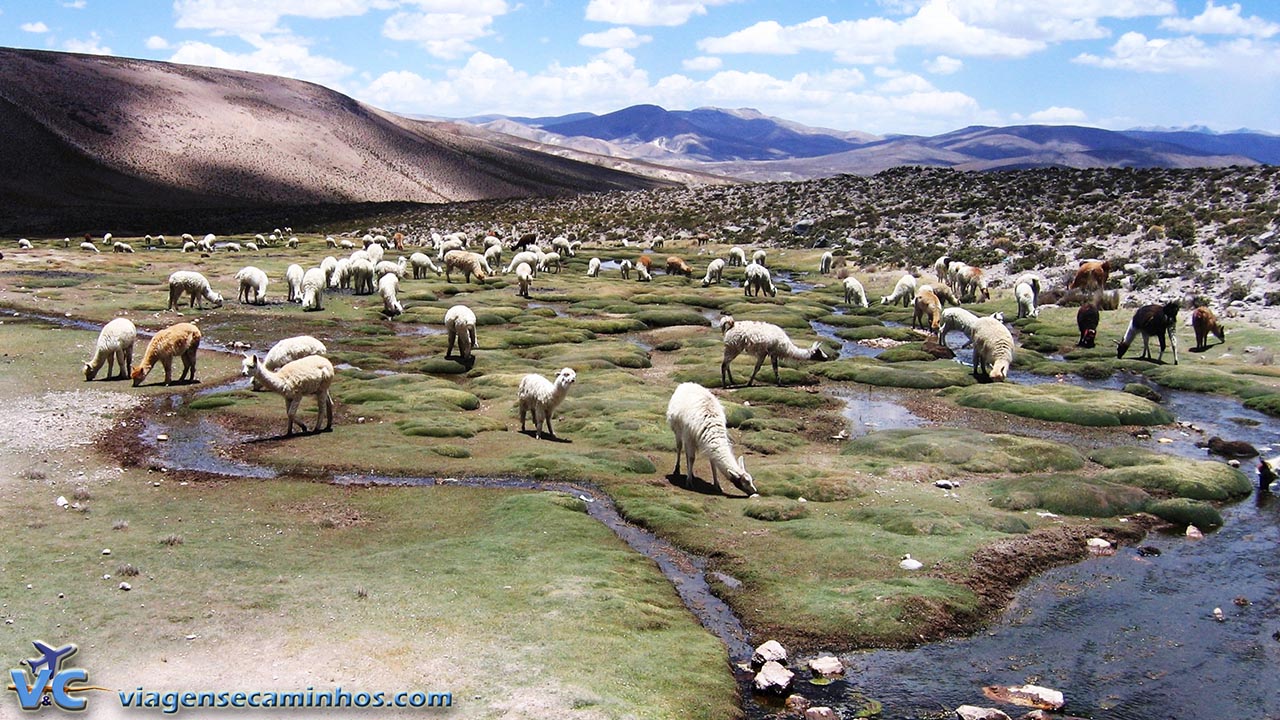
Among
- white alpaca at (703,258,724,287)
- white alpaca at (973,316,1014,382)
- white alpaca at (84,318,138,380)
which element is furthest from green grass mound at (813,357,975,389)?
white alpaca at (703,258,724,287)

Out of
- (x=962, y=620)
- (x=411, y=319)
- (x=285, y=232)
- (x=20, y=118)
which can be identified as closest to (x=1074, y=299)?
(x=411, y=319)

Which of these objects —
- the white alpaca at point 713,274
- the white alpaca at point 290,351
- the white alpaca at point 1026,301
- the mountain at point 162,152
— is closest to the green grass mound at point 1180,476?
the white alpaca at point 290,351

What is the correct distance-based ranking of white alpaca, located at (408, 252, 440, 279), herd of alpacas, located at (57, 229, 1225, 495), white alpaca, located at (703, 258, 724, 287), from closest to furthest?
herd of alpacas, located at (57, 229, 1225, 495) → white alpaca, located at (703, 258, 724, 287) → white alpaca, located at (408, 252, 440, 279)

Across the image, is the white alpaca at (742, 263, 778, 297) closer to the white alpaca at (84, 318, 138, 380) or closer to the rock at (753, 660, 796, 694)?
the white alpaca at (84, 318, 138, 380)

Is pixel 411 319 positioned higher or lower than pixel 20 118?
lower

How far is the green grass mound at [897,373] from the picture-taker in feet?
106

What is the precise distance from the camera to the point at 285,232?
349ft

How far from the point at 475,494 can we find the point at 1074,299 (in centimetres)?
3889

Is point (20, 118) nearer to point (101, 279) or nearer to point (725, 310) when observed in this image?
point (101, 279)

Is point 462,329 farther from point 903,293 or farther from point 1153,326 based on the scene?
point 903,293

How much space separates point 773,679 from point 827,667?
3.12 feet

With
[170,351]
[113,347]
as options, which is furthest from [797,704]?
[113,347]

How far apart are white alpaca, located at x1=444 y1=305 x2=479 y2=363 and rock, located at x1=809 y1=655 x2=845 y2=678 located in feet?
75.4

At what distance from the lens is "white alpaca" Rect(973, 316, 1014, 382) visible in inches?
1267
